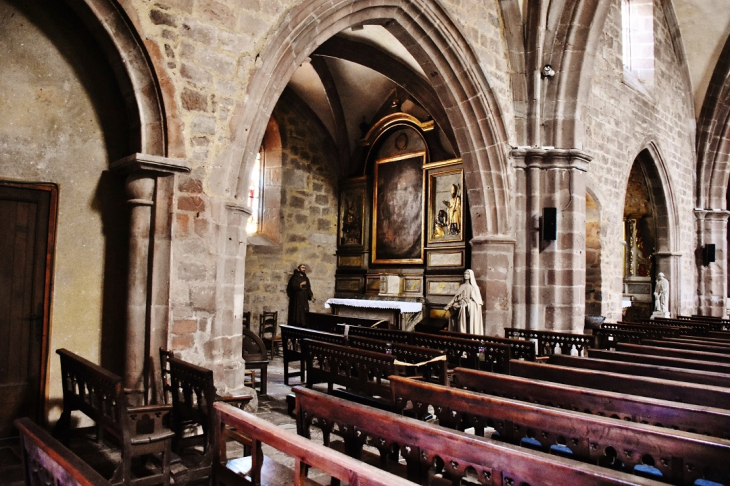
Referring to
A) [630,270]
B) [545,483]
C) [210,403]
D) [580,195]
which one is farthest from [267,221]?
[545,483]

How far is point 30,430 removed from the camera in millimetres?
2102

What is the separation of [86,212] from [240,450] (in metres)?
2.44

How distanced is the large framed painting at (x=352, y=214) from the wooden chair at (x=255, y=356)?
20.0ft

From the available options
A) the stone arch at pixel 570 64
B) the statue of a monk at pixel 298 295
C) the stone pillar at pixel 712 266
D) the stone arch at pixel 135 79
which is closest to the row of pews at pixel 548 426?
the stone arch at pixel 135 79

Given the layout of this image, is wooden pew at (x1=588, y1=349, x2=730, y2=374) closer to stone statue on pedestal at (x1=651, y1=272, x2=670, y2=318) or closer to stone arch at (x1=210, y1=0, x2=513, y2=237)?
stone arch at (x1=210, y1=0, x2=513, y2=237)

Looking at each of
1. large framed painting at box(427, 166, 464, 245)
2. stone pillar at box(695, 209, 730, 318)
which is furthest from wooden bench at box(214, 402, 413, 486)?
stone pillar at box(695, 209, 730, 318)

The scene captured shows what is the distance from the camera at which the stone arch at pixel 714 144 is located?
14867 millimetres

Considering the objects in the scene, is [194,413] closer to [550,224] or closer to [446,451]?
[446,451]

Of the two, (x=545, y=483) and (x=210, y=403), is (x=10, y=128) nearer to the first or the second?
(x=210, y=403)

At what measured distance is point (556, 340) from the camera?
7.02 m

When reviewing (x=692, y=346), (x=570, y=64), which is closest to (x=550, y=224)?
(x=570, y=64)

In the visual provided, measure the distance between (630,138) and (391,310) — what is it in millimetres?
6750

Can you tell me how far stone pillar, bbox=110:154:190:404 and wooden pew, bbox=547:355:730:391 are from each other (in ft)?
11.1

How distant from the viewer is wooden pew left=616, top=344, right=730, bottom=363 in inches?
199
